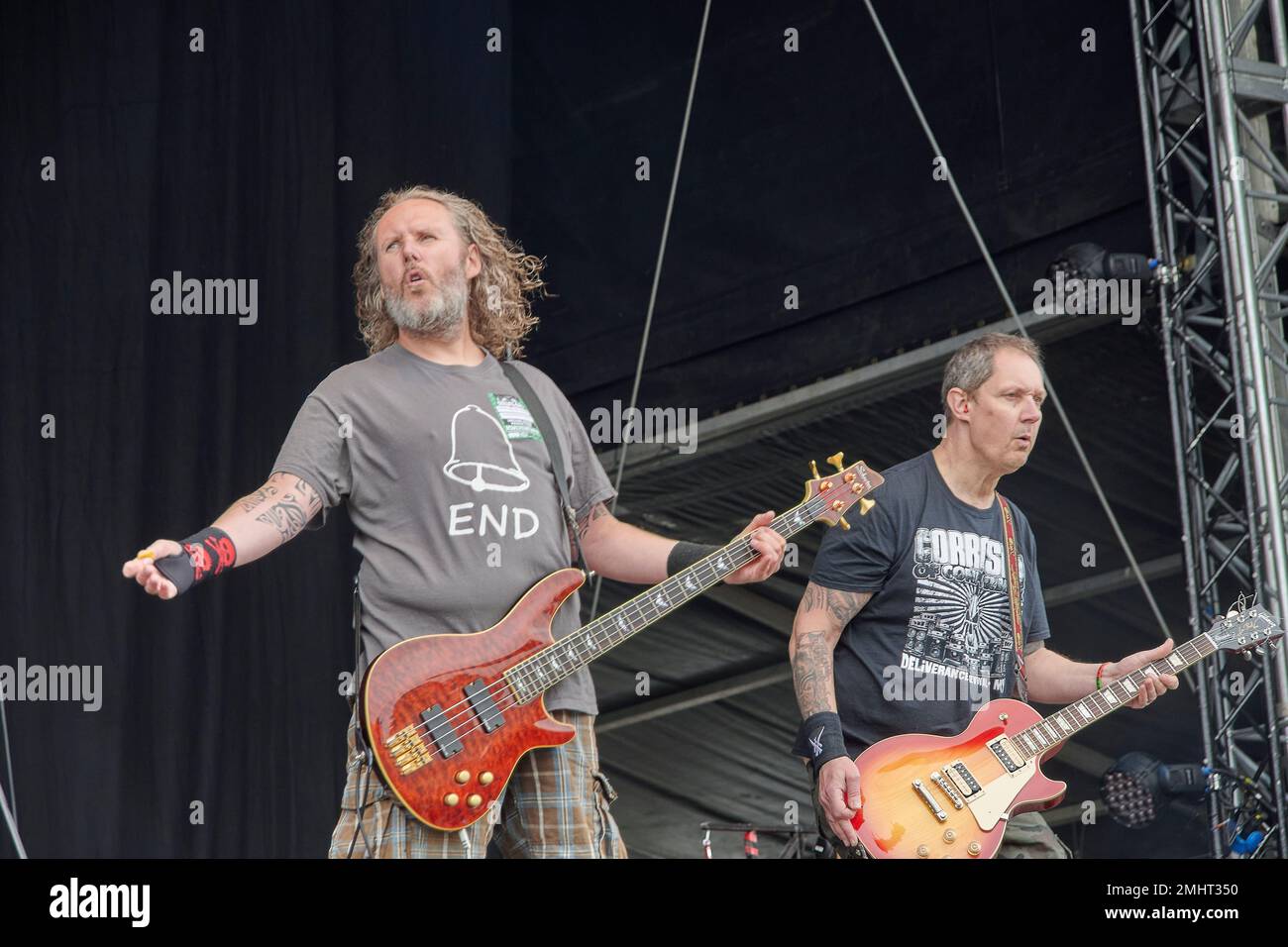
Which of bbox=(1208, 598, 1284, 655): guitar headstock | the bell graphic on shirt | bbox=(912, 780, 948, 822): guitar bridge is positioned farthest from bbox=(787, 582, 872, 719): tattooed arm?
bbox=(1208, 598, 1284, 655): guitar headstock

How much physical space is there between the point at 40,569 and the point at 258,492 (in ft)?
6.77

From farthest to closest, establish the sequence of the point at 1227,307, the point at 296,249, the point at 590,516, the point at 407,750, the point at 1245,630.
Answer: the point at 1227,307
the point at 296,249
the point at 1245,630
the point at 590,516
the point at 407,750

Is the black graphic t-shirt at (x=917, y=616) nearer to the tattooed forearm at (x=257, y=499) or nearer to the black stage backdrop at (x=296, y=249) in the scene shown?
the tattooed forearm at (x=257, y=499)

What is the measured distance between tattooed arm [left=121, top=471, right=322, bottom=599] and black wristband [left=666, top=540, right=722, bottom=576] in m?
0.77

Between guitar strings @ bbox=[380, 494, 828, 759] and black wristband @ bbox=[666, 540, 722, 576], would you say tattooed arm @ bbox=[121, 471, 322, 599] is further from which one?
black wristband @ bbox=[666, 540, 722, 576]

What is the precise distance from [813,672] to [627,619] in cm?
74

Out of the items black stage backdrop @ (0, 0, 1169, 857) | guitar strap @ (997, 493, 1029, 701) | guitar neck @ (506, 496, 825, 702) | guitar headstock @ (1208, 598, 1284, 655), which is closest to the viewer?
guitar neck @ (506, 496, 825, 702)

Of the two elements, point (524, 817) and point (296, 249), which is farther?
point (296, 249)

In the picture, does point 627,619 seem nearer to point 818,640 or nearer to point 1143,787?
point 818,640

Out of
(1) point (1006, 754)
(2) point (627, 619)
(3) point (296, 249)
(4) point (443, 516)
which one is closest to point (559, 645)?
(2) point (627, 619)

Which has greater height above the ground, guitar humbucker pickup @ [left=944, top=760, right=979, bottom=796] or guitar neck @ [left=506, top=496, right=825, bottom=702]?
guitar neck @ [left=506, top=496, right=825, bottom=702]

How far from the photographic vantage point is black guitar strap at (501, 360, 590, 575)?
352 cm

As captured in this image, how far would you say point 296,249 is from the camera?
552cm
